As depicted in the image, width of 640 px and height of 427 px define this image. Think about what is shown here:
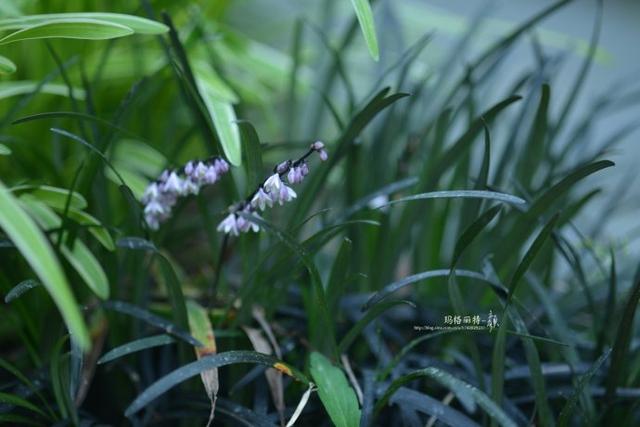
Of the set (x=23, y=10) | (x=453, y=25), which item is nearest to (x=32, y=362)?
(x=23, y=10)

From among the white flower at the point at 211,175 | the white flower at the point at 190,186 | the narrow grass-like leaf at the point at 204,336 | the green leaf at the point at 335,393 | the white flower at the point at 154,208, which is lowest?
the green leaf at the point at 335,393

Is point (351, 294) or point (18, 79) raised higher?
point (18, 79)

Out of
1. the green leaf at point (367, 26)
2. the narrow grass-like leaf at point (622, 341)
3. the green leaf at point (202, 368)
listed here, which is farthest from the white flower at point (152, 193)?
the narrow grass-like leaf at point (622, 341)

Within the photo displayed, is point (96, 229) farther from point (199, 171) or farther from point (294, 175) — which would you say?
point (294, 175)

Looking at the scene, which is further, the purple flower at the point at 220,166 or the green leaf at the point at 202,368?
the purple flower at the point at 220,166

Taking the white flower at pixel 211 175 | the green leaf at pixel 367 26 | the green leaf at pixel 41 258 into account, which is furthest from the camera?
the white flower at pixel 211 175

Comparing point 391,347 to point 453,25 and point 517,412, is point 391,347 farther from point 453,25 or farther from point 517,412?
point 453,25

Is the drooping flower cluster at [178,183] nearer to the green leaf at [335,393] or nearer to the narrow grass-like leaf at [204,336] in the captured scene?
the narrow grass-like leaf at [204,336]
